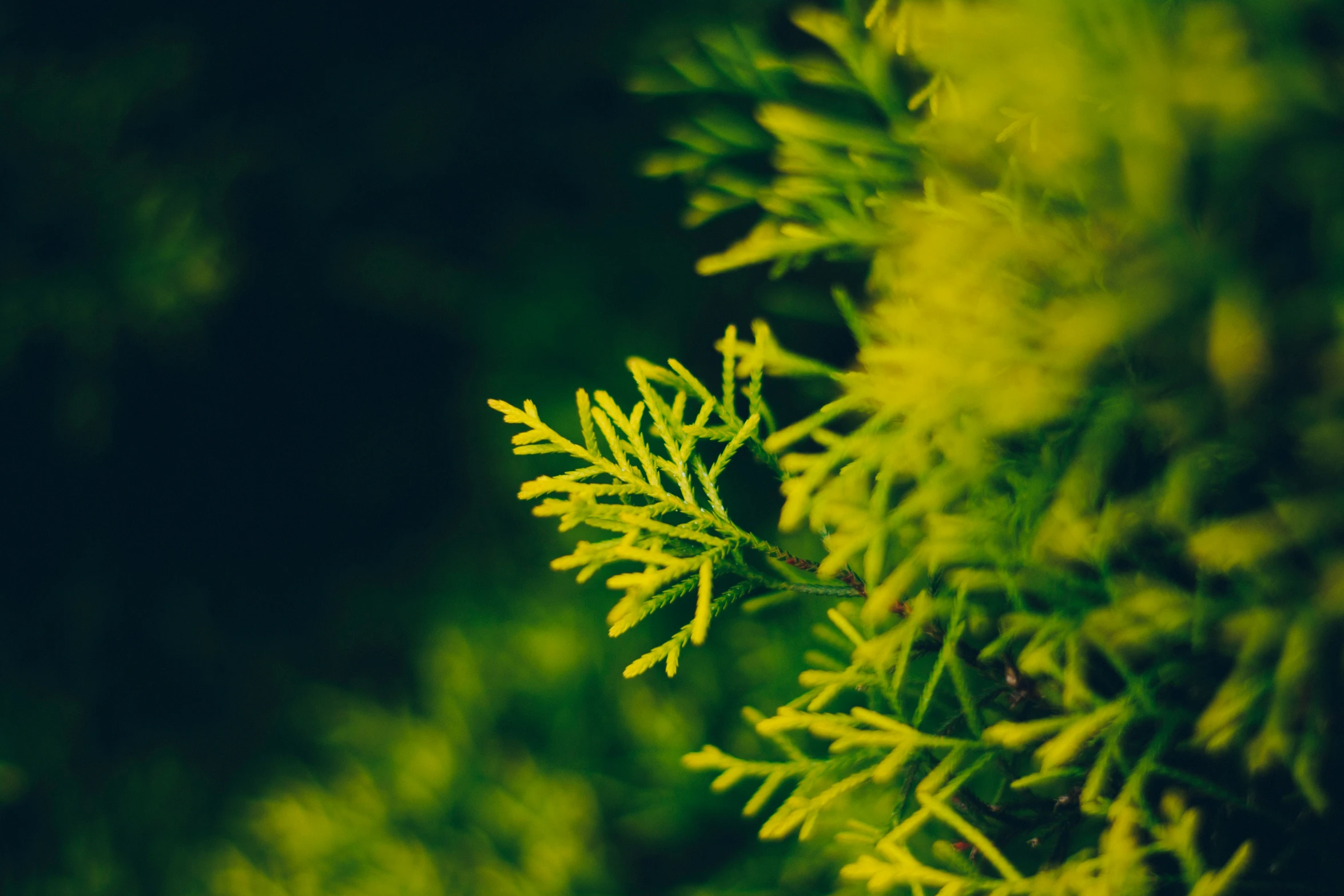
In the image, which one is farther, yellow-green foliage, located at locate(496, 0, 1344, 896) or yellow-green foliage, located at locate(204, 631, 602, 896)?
yellow-green foliage, located at locate(204, 631, 602, 896)

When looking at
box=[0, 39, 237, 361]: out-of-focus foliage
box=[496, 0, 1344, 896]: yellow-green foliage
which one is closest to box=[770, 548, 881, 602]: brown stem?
box=[496, 0, 1344, 896]: yellow-green foliage

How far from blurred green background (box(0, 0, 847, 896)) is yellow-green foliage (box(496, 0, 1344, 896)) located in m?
0.71

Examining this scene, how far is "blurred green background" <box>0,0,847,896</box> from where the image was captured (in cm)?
171

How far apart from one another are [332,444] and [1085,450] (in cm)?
214

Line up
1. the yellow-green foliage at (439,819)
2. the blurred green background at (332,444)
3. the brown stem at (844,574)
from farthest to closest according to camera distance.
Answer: the blurred green background at (332,444) < the yellow-green foliage at (439,819) < the brown stem at (844,574)

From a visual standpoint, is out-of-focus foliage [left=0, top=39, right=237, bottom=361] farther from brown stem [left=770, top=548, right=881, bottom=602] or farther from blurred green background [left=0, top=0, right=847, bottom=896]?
brown stem [left=770, top=548, right=881, bottom=602]

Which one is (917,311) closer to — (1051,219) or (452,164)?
(1051,219)

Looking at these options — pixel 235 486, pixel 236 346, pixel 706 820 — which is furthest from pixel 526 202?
pixel 706 820

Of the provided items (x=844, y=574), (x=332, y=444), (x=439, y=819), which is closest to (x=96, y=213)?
(x=332, y=444)

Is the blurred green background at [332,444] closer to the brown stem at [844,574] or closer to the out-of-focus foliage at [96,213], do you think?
the out-of-focus foliage at [96,213]

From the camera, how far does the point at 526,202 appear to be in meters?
2.18

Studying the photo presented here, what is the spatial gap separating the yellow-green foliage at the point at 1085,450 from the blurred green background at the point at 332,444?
2.35ft

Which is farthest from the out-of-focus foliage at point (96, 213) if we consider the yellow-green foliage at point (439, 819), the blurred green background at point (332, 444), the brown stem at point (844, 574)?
the brown stem at point (844, 574)

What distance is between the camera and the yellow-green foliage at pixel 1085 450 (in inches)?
25.7
